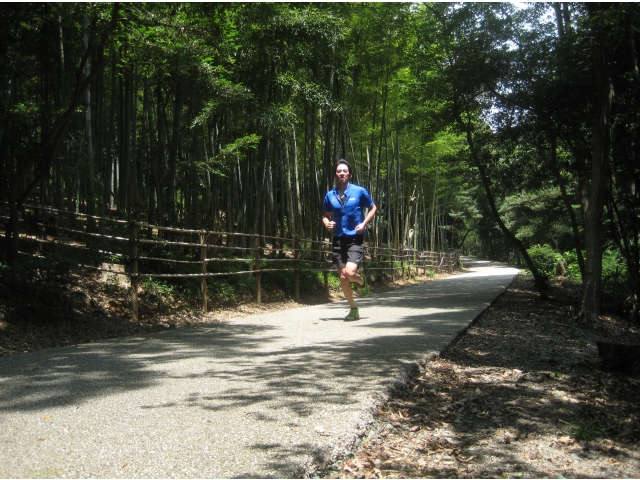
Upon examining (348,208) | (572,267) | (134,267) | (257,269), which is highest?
(348,208)

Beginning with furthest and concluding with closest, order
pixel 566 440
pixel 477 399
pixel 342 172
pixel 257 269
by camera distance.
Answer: pixel 257 269, pixel 342 172, pixel 477 399, pixel 566 440

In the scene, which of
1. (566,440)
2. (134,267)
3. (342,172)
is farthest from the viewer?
(134,267)

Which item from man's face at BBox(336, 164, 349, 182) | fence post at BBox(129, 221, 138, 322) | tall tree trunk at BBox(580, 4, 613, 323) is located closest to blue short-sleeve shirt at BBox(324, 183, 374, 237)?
man's face at BBox(336, 164, 349, 182)

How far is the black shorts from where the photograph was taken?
5.94 m

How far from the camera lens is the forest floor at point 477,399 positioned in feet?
7.69

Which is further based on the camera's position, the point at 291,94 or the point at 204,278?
the point at 291,94

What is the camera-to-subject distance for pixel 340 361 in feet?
12.9

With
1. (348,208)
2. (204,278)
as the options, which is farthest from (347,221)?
(204,278)

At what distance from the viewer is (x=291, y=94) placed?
32.7ft

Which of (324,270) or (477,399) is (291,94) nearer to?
(324,270)

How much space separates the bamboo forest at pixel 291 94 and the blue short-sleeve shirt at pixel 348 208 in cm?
263

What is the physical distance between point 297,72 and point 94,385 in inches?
335

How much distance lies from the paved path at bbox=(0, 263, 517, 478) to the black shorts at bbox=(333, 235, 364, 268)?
1.11m

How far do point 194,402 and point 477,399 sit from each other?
5.45ft
